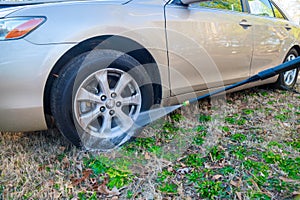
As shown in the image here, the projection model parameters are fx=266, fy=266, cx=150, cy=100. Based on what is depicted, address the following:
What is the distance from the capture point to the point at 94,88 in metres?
1.98

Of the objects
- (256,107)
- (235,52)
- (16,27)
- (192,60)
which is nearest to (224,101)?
(256,107)

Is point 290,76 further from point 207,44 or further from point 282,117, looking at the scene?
point 207,44

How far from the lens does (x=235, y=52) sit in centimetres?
278

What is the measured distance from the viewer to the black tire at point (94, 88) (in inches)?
71.6

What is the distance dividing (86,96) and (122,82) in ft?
0.97

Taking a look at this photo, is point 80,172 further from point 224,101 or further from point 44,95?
point 224,101

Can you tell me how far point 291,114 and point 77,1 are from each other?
2.37 metres

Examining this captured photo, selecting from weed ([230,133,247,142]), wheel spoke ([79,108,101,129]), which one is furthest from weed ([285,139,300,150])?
wheel spoke ([79,108,101,129])

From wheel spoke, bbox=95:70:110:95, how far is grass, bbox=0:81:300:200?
464mm

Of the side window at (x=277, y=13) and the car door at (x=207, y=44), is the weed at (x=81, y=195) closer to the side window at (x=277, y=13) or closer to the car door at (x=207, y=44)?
the car door at (x=207, y=44)

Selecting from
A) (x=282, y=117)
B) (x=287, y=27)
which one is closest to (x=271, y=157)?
(x=282, y=117)

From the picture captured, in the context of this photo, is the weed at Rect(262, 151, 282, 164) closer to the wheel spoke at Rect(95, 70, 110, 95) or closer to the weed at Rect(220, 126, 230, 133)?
the weed at Rect(220, 126, 230, 133)

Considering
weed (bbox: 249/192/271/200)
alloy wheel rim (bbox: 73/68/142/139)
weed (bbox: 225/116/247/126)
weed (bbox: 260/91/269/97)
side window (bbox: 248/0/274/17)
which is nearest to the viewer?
weed (bbox: 249/192/271/200)

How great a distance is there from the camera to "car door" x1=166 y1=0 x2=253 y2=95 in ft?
7.46
